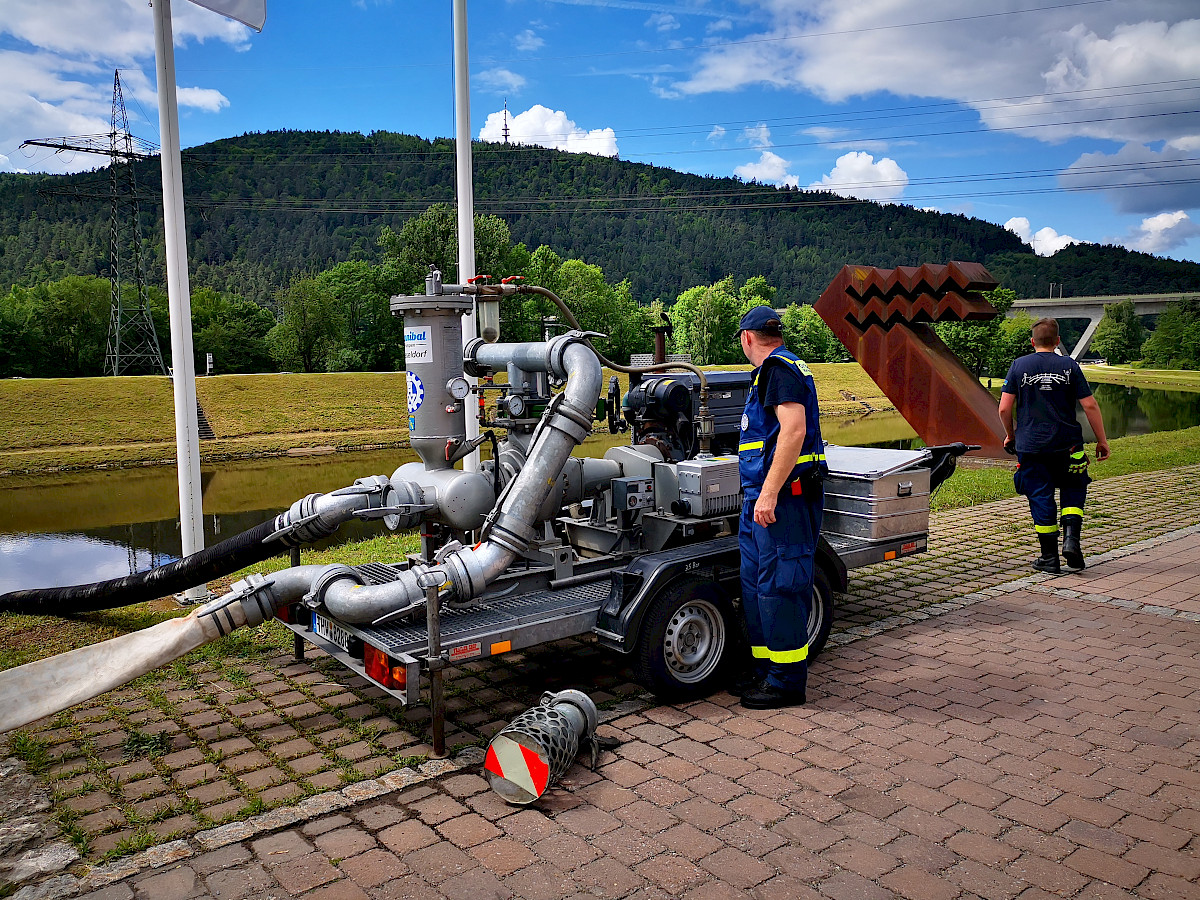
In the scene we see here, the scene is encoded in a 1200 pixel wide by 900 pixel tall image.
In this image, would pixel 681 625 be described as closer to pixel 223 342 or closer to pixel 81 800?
pixel 81 800

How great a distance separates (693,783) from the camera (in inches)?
164

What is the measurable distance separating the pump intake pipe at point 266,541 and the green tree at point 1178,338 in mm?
81212

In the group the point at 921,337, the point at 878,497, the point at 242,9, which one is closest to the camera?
the point at 878,497

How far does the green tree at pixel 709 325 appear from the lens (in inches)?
2744

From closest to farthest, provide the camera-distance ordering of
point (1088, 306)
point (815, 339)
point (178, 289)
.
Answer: point (178, 289) → point (815, 339) → point (1088, 306)

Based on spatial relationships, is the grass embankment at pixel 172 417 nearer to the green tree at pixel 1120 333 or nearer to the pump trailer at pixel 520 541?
the pump trailer at pixel 520 541

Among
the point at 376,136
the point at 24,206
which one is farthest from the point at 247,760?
the point at 376,136

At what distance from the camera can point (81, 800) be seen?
4.11m

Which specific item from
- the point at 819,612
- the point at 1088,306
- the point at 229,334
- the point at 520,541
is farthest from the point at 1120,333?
the point at 520,541

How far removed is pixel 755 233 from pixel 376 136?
3066 inches

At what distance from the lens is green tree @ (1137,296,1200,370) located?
70.7 meters

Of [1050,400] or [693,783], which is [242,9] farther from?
[1050,400]

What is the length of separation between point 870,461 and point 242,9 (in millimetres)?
6242

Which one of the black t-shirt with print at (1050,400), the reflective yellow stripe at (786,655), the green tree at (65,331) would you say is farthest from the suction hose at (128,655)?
the green tree at (65,331)
